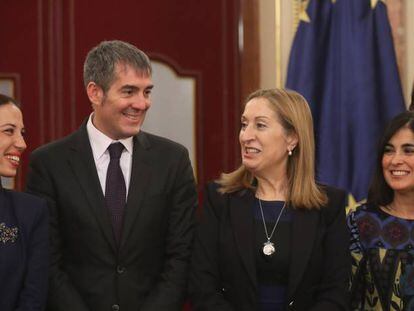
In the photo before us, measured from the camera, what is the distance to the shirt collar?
269 centimetres

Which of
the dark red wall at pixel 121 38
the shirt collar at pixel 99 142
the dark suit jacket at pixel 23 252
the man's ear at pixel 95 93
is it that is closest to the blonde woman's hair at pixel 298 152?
the shirt collar at pixel 99 142

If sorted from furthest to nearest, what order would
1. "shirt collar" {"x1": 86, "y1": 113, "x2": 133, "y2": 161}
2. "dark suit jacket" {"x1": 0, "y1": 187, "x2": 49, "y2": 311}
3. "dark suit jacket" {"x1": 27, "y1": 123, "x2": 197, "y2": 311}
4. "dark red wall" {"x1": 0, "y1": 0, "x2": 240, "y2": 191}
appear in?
"dark red wall" {"x1": 0, "y1": 0, "x2": 240, "y2": 191}, "shirt collar" {"x1": 86, "y1": 113, "x2": 133, "y2": 161}, "dark suit jacket" {"x1": 27, "y1": 123, "x2": 197, "y2": 311}, "dark suit jacket" {"x1": 0, "y1": 187, "x2": 49, "y2": 311}

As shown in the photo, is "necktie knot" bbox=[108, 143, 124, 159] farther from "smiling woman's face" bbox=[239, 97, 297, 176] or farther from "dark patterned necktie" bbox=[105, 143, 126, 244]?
"smiling woman's face" bbox=[239, 97, 297, 176]

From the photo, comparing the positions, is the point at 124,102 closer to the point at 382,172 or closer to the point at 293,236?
the point at 293,236

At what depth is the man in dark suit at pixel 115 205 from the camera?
259 cm

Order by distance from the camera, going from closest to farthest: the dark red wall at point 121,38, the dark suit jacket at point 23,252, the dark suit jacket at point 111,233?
the dark suit jacket at point 23,252 → the dark suit jacket at point 111,233 → the dark red wall at point 121,38

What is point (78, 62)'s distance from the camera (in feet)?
13.4

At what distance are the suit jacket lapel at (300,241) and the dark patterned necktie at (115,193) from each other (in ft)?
2.02

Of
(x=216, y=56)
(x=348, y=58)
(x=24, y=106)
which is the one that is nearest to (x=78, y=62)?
(x=24, y=106)

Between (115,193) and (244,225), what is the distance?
48 cm

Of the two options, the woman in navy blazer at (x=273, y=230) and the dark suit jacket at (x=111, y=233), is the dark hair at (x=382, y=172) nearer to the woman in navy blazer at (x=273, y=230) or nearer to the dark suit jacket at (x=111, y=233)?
the woman in navy blazer at (x=273, y=230)

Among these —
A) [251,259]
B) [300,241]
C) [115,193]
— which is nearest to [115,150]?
[115,193]

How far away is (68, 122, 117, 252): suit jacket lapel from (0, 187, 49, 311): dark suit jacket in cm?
17

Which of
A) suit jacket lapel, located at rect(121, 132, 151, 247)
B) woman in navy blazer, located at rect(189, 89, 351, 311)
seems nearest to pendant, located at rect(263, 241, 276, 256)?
woman in navy blazer, located at rect(189, 89, 351, 311)
